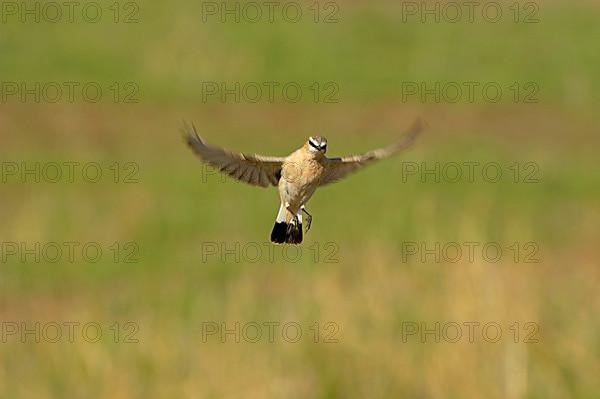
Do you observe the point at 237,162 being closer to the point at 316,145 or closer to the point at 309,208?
the point at 316,145

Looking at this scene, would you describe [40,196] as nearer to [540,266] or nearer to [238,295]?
[540,266]

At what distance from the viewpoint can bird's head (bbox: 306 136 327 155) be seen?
2383 millimetres

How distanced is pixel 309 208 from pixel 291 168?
9.4 inches

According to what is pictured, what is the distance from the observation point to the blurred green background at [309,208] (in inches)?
289

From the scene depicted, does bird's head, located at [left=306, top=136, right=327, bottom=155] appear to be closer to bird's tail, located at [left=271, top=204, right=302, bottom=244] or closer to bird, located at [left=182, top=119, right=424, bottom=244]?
bird, located at [left=182, top=119, right=424, bottom=244]

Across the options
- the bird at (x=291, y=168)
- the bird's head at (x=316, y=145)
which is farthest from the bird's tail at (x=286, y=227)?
the bird's head at (x=316, y=145)

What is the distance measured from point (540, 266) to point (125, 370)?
8568mm

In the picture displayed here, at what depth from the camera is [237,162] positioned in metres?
2.37

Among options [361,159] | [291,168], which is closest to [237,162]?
[291,168]

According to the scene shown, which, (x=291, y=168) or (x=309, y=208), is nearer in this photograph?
(x=291, y=168)

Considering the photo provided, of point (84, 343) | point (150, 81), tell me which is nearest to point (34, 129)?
point (150, 81)

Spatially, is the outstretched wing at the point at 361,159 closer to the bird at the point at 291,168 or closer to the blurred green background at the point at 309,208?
the bird at the point at 291,168

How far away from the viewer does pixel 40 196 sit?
17484 mm

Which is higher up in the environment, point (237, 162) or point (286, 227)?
point (237, 162)
